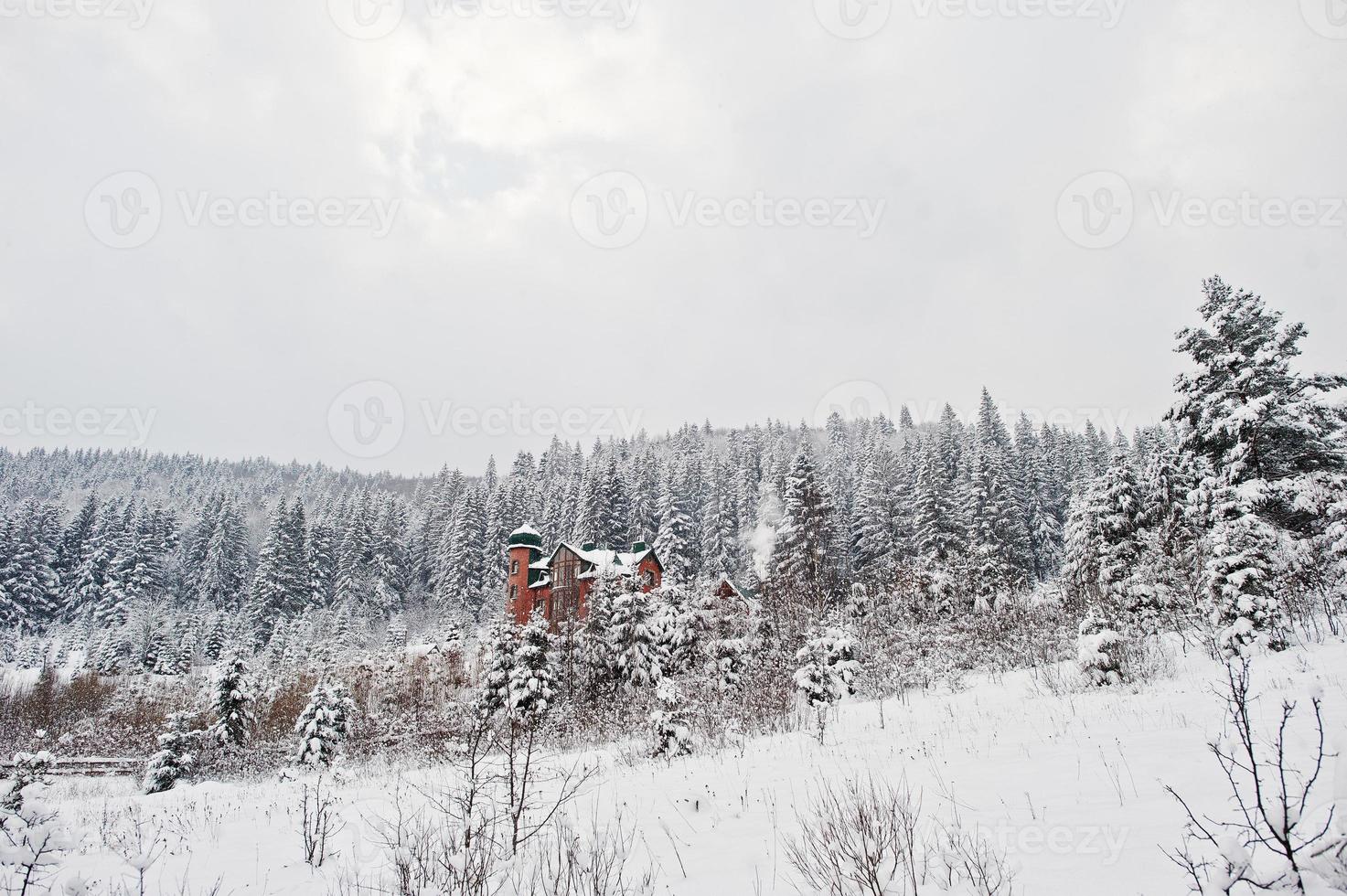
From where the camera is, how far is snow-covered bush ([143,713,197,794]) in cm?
1627

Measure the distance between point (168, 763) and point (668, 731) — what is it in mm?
15049

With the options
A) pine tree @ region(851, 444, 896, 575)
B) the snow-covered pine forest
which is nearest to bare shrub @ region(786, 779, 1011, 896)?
the snow-covered pine forest

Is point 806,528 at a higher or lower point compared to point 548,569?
higher

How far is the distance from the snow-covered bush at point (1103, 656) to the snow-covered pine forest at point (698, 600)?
0.04 m

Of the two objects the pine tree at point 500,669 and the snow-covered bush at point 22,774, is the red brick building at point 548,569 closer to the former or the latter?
the pine tree at point 500,669

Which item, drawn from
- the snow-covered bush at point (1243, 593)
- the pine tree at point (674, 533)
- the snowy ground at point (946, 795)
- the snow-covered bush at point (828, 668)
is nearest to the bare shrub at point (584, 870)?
the snowy ground at point (946, 795)

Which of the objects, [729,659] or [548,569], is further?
[548,569]

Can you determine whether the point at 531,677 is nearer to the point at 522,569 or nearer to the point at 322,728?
the point at 322,728

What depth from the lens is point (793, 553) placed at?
42.2m

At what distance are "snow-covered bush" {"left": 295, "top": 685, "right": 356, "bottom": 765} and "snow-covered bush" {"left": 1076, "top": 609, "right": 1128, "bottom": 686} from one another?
1781cm

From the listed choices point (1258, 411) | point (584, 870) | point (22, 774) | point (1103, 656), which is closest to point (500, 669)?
point (1103, 656)

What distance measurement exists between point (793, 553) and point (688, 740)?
3254cm

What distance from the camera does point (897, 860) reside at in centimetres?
400

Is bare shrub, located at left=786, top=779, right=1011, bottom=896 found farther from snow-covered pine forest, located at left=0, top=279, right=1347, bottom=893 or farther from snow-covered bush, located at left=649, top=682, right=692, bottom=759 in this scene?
snow-covered bush, located at left=649, top=682, right=692, bottom=759
